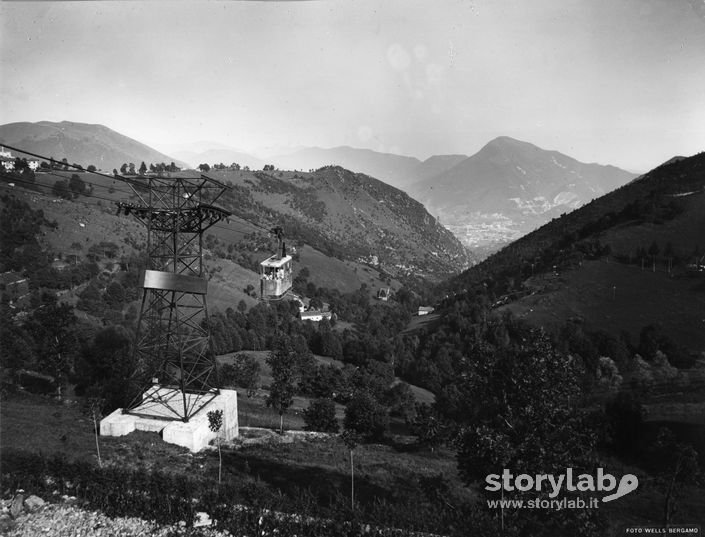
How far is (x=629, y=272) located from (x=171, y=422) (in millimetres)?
88577

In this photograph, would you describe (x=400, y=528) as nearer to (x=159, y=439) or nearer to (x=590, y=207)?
(x=159, y=439)

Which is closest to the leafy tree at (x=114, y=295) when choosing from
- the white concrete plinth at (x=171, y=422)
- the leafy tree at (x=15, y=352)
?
the leafy tree at (x=15, y=352)

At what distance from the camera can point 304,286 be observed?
116m

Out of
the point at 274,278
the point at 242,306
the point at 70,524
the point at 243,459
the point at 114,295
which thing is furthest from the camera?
the point at 242,306

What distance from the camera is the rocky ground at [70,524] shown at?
11453 millimetres

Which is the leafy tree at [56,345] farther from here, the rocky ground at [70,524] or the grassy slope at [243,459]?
the rocky ground at [70,524]

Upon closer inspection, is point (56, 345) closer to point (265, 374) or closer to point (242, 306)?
point (265, 374)

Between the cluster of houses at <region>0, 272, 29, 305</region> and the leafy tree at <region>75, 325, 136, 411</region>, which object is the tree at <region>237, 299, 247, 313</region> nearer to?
the cluster of houses at <region>0, 272, 29, 305</region>

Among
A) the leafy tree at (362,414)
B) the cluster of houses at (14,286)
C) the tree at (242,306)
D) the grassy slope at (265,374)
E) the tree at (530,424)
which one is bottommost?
the grassy slope at (265,374)

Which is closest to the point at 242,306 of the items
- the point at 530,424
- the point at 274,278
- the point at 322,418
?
the point at 274,278

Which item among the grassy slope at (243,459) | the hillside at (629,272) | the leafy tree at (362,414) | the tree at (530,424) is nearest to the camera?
the tree at (530,424)

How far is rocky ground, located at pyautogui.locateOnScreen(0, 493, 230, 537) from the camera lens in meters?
11.5

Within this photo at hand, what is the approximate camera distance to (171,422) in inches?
749

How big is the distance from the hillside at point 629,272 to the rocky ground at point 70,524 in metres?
69.3
